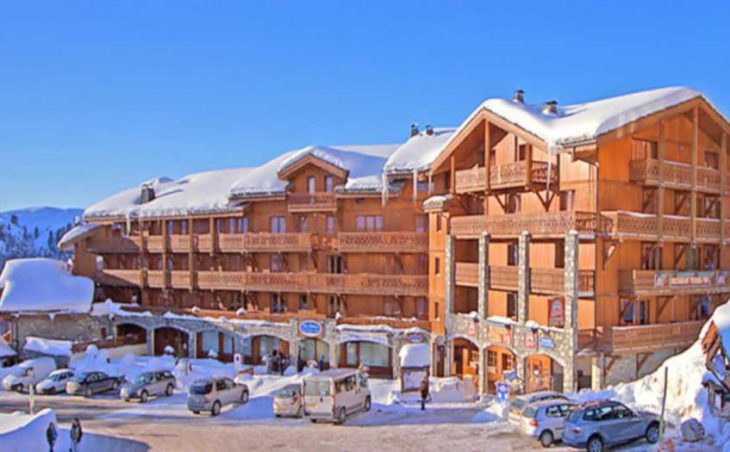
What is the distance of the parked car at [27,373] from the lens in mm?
40316

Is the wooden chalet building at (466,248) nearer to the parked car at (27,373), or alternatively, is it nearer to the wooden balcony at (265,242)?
the wooden balcony at (265,242)

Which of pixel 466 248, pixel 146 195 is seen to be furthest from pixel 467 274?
pixel 146 195

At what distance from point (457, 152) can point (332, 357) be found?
49.1 ft

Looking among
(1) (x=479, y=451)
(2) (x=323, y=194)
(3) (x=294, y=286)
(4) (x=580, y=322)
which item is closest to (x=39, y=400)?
(3) (x=294, y=286)

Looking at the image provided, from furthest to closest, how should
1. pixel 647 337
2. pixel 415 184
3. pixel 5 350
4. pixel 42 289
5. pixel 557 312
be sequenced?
pixel 42 289 → pixel 5 350 → pixel 415 184 → pixel 647 337 → pixel 557 312

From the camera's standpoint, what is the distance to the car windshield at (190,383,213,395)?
3238 cm

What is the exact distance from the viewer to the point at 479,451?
24.5 m

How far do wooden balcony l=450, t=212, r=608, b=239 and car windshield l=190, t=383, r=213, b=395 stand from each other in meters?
16.0

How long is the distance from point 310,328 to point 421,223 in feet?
31.8

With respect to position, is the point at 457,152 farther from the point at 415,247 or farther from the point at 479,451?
the point at 479,451

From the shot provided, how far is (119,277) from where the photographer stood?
5453 centimetres

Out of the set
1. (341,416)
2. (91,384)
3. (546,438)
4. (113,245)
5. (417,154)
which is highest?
(417,154)

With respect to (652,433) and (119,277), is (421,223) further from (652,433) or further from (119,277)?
(119,277)

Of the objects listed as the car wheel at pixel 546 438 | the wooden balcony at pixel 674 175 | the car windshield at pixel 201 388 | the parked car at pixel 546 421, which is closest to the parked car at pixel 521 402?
the parked car at pixel 546 421
